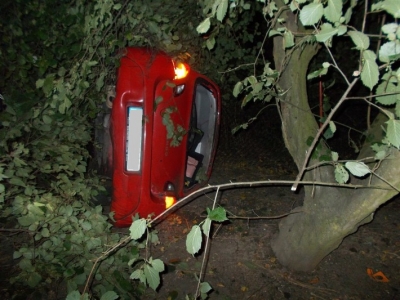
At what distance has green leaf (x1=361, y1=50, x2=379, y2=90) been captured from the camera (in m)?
1.24

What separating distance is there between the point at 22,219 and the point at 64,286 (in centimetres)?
71

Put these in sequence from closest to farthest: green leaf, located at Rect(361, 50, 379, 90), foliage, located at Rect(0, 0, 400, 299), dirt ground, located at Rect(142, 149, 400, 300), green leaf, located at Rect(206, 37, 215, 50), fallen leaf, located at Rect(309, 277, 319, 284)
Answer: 1. green leaf, located at Rect(361, 50, 379, 90)
2. green leaf, located at Rect(206, 37, 215, 50)
3. foliage, located at Rect(0, 0, 400, 299)
4. dirt ground, located at Rect(142, 149, 400, 300)
5. fallen leaf, located at Rect(309, 277, 319, 284)

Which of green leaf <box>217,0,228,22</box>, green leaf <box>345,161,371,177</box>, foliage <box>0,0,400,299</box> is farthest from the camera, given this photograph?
foliage <box>0,0,400,299</box>

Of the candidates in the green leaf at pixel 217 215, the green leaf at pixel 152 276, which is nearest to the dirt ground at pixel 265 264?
the green leaf at pixel 152 276

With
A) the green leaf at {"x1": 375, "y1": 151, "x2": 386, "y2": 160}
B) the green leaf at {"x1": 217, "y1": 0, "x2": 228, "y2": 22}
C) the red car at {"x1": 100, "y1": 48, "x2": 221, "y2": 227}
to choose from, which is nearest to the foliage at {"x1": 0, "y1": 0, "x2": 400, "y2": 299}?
the green leaf at {"x1": 375, "y1": 151, "x2": 386, "y2": 160}

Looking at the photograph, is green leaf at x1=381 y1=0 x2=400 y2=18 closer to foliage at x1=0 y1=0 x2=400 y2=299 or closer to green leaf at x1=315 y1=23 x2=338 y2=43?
green leaf at x1=315 y1=23 x2=338 y2=43

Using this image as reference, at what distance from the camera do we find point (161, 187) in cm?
320

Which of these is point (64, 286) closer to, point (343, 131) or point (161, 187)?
point (161, 187)

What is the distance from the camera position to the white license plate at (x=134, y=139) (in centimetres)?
285

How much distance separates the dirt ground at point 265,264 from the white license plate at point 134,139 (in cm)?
98

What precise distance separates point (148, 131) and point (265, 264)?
1783 millimetres

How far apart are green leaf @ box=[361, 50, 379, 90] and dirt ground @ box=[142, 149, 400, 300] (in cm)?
221

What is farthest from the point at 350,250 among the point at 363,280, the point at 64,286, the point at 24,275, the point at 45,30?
the point at 45,30

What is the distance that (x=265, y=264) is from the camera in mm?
3131
